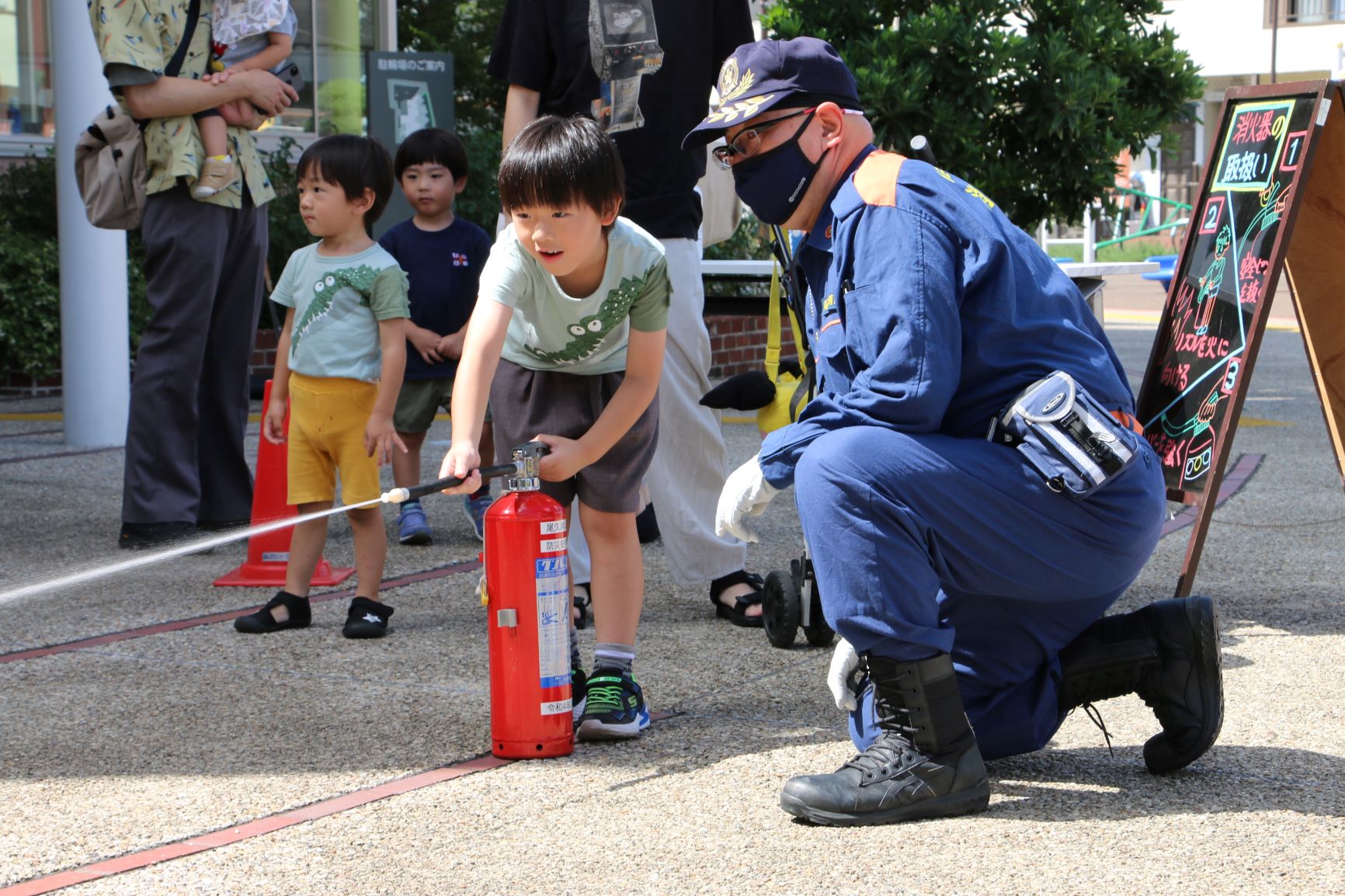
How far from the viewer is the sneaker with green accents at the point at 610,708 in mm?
3635

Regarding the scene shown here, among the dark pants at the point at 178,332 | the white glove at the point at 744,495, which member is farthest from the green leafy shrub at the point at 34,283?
the white glove at the point at 744,495

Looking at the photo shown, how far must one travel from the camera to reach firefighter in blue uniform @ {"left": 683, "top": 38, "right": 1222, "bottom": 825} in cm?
308

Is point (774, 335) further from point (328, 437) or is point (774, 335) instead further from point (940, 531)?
point (940, 531)

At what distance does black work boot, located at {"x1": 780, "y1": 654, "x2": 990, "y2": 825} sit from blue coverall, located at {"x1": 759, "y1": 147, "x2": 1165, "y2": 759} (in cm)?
6

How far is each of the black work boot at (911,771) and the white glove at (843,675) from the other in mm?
248

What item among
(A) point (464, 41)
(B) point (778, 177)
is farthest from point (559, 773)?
(A) point (464, 41)

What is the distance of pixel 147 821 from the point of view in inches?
123

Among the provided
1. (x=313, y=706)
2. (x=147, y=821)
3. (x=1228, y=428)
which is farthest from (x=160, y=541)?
(x=1228, y=428)

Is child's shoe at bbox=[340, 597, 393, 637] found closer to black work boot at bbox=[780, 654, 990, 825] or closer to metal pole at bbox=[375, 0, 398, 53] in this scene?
black work boot at bbox=[780, 654, 990, 825]

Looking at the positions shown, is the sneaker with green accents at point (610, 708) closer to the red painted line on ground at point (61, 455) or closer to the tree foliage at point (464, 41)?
the red painted line on ground at point (61, 455)

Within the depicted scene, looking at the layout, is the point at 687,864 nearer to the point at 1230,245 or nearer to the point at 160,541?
the point at 1230,245

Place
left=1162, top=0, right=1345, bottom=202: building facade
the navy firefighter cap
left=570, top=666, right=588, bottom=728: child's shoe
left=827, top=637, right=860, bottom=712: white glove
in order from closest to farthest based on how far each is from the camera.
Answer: the navy firefighter cap, left=827, top=637, right=860, bottom=712: white glove, left=570, top=666, right=588, bottom=728: child's shoe, left=1162, top=0, right=1345, bottom=202: building facade

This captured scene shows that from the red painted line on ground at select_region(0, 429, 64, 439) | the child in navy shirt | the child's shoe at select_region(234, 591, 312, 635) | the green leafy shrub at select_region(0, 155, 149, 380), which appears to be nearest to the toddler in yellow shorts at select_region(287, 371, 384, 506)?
the child's shoe at select_region(234, 591, 312, 635)

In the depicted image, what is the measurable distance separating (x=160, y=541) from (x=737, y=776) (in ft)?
10.1
